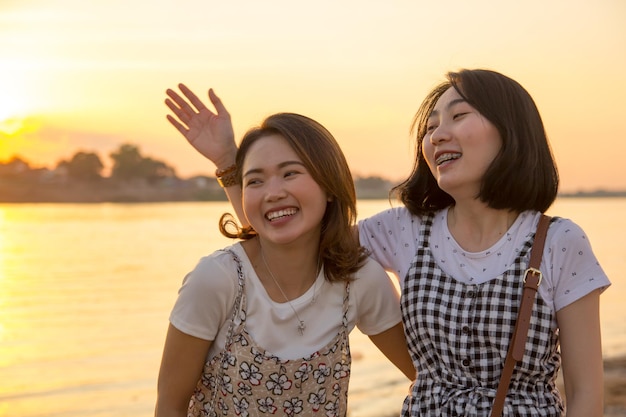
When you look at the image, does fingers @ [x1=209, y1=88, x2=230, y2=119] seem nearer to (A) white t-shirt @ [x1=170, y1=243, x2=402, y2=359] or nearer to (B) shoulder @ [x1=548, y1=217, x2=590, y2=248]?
(A) white t-shirt @ [x1=170, y1=243, x2=402, y2=359]

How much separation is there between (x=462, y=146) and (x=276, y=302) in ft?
2.99

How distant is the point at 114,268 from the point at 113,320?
660 cm

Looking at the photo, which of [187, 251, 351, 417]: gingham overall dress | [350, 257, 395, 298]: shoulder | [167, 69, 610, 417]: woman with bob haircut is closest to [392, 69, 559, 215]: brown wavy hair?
[167, 69, 610, 417]: woman with bob haircut

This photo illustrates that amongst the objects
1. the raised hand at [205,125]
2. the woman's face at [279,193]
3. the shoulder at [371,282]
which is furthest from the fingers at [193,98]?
the shoulder at [371,282]

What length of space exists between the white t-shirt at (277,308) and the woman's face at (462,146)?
0.50m

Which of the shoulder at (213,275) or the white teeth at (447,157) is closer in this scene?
the shoulder at (213,275)

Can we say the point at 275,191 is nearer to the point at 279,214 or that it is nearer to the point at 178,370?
the point at 279,214

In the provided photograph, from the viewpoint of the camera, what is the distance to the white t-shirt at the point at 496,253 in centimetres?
305

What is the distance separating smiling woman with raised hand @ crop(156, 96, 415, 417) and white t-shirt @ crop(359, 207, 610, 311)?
8.8 inches

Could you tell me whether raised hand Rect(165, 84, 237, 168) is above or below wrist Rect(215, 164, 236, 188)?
above

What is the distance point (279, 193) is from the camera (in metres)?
3.14

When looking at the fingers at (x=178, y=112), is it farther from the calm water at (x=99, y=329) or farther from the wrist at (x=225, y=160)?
the calm water at (x=99, y=329)

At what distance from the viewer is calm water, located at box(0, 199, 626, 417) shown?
7.79 m

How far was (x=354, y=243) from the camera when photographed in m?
3.43
